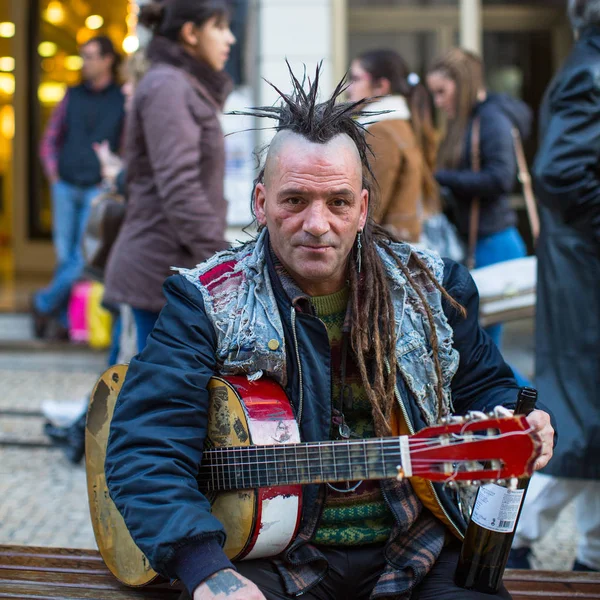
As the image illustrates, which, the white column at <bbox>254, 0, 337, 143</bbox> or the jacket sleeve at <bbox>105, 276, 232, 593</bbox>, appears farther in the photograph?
the white column at <bbox>254, 0, 337, 143</bbox>

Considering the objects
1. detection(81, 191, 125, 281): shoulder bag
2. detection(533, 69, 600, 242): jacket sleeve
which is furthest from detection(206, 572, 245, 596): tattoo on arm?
detection(81, 191, 125, 281): shoulder bag

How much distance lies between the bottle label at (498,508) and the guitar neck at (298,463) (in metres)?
0.35

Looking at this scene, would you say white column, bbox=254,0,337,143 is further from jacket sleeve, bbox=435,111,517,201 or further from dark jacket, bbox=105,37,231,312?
dark jacket, bbox=105,37,231,312

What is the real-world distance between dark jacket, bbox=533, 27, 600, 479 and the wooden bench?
91 cm

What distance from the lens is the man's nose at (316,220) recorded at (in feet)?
7.59

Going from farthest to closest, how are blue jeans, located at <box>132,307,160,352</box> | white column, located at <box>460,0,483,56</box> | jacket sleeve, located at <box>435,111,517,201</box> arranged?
white column, located at <box>460,0,483,56</box> → jacket sleeve, located at <box>435,111,517,201</box> → blue jeans, located at <box>132,307,160,352</box>

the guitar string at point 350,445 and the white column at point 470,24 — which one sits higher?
the white column at point 470,24

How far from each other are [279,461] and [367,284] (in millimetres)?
518

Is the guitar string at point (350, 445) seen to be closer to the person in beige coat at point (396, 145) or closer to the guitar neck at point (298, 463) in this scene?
the guitar neck at point (298, 463)

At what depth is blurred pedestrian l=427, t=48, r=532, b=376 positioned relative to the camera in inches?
210

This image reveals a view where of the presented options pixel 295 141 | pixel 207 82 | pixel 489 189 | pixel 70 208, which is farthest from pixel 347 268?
pixel 70 208

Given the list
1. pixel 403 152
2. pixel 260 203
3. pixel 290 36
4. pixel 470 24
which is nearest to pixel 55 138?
pixel 290 36

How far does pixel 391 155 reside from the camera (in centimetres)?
466

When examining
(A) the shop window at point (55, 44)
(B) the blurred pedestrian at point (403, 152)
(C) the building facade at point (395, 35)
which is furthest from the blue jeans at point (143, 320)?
(A) the shop window at point (55, 44)
